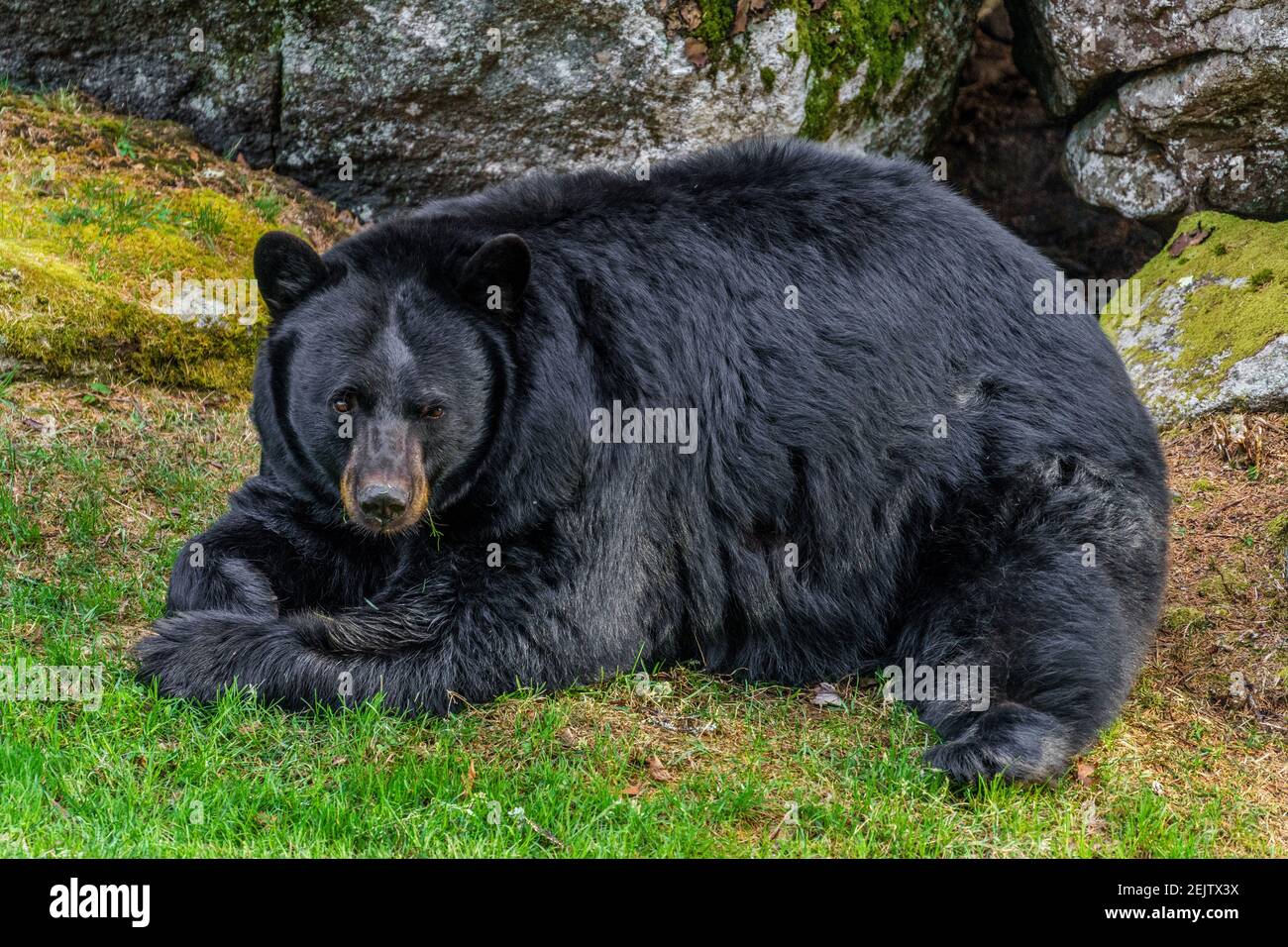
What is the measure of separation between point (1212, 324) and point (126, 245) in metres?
6.75

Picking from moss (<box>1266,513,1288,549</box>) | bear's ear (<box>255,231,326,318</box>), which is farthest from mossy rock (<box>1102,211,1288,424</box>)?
bear's ear (<box>255,231,326,318</box>)

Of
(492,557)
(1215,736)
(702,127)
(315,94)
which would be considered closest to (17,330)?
(315,94)

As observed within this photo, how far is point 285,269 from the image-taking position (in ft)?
19.1

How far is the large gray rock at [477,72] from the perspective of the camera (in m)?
9.27

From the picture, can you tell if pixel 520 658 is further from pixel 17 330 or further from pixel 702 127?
pixel 702 127

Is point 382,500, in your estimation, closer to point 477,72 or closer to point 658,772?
point 658,772

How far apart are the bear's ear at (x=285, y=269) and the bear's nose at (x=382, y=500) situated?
1048 millimetres

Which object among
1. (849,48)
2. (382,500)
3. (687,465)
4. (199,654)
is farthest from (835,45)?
(199,654)

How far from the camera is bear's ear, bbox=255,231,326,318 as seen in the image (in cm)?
570

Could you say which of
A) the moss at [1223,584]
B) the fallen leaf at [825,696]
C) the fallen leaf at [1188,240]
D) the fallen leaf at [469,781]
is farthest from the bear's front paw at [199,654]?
the fallen leaf at [1188,240]

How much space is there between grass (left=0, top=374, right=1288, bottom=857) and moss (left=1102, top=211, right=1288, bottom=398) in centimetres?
200

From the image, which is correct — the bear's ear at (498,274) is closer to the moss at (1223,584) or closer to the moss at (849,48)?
the moss at (1223,584)

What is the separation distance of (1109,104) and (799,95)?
7.06 ft

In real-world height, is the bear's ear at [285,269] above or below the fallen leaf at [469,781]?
above
